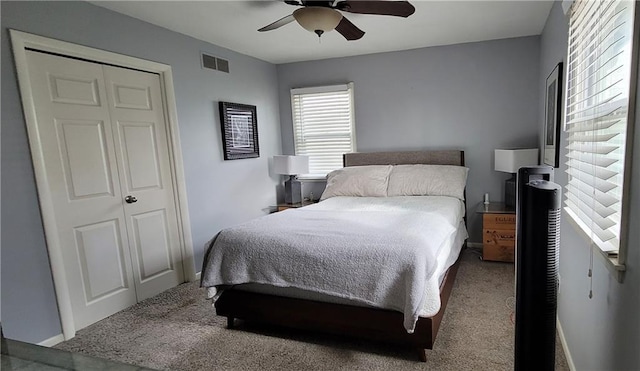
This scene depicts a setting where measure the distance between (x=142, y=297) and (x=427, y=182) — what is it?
3.00m

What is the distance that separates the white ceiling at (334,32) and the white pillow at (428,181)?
141 cm

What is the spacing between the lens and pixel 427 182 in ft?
12.5

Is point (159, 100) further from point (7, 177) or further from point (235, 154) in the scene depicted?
point (7, 177)

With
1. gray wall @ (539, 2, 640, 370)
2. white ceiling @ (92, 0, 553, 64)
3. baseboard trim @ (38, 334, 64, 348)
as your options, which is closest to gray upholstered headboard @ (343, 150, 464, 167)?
white ceiling @ (92, 0, 553, 64)

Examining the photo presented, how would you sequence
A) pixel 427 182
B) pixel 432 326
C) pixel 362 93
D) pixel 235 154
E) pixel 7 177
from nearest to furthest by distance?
pixel 432 326 < pixel 7 177 < pixel 427 182 < pixel 235 154 < pixel 362 93

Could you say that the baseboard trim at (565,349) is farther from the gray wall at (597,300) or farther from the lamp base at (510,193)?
the lamp base at (510,193)

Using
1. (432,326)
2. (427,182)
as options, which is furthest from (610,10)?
(427,182)

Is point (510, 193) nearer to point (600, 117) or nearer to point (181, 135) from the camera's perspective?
point (600, 117)

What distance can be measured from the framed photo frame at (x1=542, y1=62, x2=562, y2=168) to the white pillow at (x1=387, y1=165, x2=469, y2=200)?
903 millimetres

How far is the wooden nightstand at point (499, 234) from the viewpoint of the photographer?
3.61m

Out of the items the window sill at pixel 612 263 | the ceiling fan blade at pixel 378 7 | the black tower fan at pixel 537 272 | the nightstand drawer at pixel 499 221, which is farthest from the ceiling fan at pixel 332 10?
the nightstand drawer at pixel 499 221

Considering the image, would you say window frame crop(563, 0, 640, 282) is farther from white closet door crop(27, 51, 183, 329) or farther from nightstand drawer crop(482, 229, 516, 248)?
white closet door crop(27, 51, 183, 329)

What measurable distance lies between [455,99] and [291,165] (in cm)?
210

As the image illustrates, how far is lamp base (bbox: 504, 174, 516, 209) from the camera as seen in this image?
12.3ft
